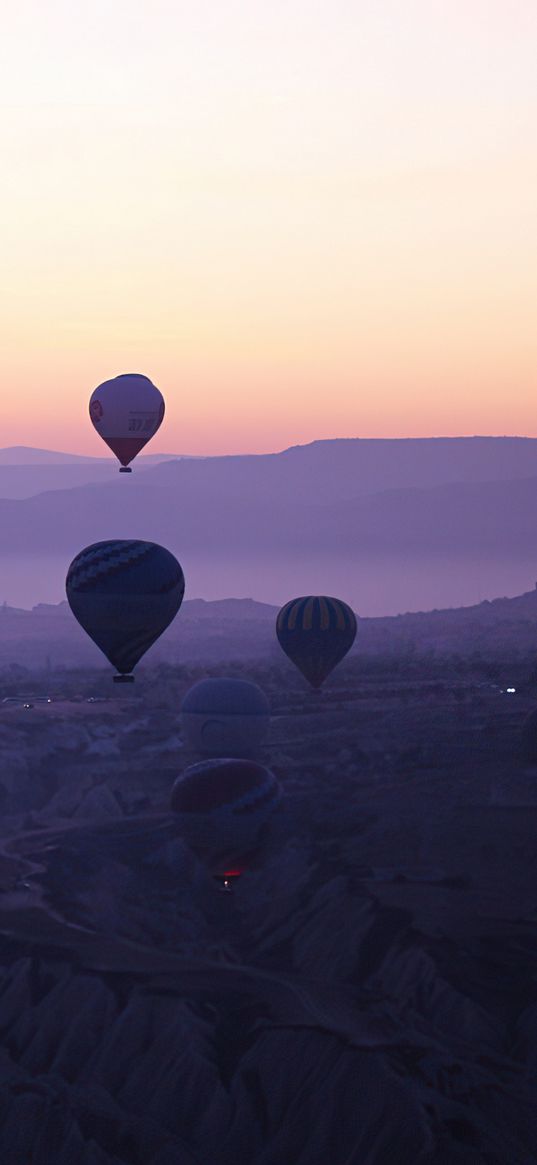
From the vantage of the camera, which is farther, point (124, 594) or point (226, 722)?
point (226, 722)

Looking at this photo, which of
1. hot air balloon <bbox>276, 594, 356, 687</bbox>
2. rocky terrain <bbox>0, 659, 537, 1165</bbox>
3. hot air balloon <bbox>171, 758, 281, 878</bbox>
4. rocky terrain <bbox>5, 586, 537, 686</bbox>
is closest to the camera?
rocky terrain <bbox>0, 659, 537, 1165</bbox>

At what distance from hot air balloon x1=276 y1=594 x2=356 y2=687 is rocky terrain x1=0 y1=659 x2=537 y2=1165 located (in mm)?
6441

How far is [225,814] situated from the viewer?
5294 centimetres

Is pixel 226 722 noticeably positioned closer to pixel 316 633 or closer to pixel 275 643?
pixel 316 633

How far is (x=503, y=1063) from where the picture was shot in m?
44.1

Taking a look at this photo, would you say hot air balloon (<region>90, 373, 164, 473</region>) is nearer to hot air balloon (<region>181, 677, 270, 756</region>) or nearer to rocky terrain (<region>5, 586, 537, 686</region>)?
hot air balloon (<region>181, 677, 270, 756</region>)

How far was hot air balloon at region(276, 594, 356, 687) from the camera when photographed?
79375mm

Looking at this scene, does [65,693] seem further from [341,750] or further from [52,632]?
[52,632]

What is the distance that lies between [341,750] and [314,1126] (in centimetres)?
3900

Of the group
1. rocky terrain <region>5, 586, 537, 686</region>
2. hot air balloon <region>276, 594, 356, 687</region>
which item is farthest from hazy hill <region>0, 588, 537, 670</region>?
hot air balloon <region>276, 594, 356, 687</region>

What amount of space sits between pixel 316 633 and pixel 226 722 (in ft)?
41.1

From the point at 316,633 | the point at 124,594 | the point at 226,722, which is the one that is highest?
the point at 124,594

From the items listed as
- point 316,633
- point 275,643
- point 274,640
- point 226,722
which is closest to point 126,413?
point 226,722

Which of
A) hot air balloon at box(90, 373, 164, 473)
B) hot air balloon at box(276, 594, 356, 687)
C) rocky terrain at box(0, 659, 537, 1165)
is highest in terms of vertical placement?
hot air balloon at box(90, 373, 164, 473)
